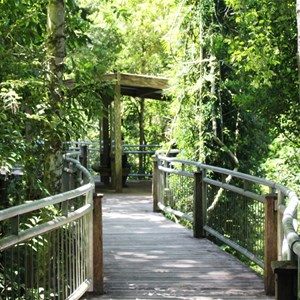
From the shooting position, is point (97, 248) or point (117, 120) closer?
point (97, 248)

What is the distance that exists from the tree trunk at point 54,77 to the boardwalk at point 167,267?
4.00 ft

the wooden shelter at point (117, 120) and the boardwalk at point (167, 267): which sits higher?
the wooden shelter at point (117, 120)

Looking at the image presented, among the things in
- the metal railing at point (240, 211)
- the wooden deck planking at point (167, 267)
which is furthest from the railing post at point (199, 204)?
the wooden deck planking at point (167, 267)

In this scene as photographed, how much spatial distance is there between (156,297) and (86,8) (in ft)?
55.3

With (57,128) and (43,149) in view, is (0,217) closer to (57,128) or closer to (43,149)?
(57,128)

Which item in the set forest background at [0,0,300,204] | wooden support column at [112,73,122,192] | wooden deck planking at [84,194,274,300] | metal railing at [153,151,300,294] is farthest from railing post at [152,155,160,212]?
wooden support column at [112,73,122,192]

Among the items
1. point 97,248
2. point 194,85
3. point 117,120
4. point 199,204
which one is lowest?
point 97,248

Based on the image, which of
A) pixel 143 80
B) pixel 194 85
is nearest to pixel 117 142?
pixel 143 80

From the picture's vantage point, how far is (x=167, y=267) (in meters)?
6.20

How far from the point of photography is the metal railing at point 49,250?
3.35m

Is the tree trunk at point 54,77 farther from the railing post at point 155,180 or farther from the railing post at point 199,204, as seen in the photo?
the railing post at point 155,180

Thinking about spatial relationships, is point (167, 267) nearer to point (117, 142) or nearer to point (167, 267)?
point (167, 267)

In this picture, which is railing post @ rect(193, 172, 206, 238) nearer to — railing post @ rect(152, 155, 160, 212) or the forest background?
the forest background

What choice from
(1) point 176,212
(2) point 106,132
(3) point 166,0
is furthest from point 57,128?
(2) point 106,132
